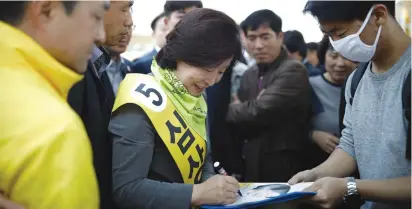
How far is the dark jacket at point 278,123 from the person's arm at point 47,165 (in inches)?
65.9

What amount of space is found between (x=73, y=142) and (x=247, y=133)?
71.0 inches

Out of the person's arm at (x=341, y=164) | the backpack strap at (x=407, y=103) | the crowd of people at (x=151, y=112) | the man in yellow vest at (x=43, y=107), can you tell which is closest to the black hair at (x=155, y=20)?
the crowd of people at (x=151, y=112)

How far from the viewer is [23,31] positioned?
2.92 ft

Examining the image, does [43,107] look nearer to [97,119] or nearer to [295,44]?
[97,119]

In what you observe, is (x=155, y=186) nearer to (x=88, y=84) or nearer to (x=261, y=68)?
(x=88, y=84)

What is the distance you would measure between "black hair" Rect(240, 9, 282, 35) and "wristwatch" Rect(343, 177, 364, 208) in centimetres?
145

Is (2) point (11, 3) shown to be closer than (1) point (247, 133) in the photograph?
Yes

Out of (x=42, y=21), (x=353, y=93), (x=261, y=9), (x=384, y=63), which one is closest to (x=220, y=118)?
(x=261, y=9)

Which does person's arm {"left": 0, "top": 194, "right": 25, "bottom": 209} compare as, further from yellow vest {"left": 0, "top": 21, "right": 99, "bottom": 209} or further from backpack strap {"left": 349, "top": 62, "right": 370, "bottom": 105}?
backpack strap {"left": 349, "top": 62, "right": 370, "bottom": 105}

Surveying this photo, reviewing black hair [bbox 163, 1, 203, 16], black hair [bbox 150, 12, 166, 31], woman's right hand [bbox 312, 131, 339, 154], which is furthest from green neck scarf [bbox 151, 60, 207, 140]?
black hair [bbox 150, 12, 166, 31]

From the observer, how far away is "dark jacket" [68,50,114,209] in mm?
1193

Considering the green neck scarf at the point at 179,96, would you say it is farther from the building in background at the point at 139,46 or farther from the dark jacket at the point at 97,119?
the building in background at the point at 139,46

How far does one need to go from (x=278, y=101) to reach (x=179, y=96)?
3.55 feet

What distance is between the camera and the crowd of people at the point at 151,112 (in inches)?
29.9
